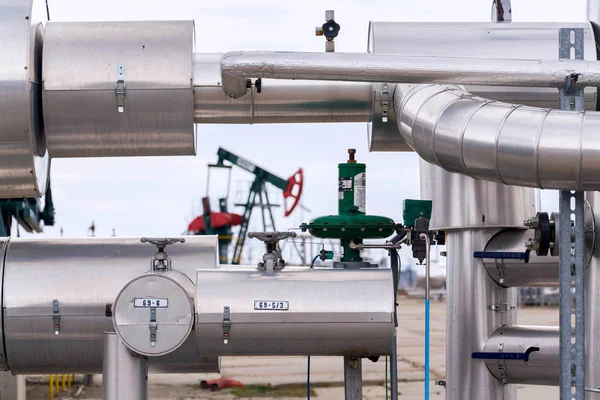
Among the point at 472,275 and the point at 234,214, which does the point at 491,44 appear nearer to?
the point at 472,275

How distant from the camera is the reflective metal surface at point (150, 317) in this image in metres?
6.05

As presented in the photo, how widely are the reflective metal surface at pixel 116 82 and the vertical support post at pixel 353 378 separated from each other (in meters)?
1.96

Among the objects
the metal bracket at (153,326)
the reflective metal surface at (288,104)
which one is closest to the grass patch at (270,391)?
the reflective metal surface at (288,104)

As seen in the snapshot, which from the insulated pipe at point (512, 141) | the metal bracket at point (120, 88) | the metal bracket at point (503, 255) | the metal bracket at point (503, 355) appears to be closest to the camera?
the insulated pipe at point (512, 141)

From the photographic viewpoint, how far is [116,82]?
6387 millimetres

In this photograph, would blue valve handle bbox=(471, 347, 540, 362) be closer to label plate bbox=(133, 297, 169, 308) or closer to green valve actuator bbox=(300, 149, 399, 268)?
green valve actuator bbox=(300, 149, 399, 268)

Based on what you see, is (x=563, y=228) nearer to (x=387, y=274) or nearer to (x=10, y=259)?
(x=387, y=274)

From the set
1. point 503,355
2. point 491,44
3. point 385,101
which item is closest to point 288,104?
point 385,101

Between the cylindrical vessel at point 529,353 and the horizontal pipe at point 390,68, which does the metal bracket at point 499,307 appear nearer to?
the cylindrical vessel at point 529,353

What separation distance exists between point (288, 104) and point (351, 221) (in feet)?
3.15

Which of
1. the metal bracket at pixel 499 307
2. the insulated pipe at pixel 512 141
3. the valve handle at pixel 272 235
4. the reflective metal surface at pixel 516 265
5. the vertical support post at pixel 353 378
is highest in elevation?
the insulated pipe at pixel 512 141

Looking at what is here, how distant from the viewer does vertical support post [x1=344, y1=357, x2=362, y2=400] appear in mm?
6730

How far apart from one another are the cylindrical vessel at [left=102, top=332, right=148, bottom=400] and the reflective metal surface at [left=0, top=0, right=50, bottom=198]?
1239 millimetres

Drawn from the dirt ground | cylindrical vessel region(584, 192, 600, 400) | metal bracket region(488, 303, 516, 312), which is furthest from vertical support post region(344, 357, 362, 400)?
the dirt ground
